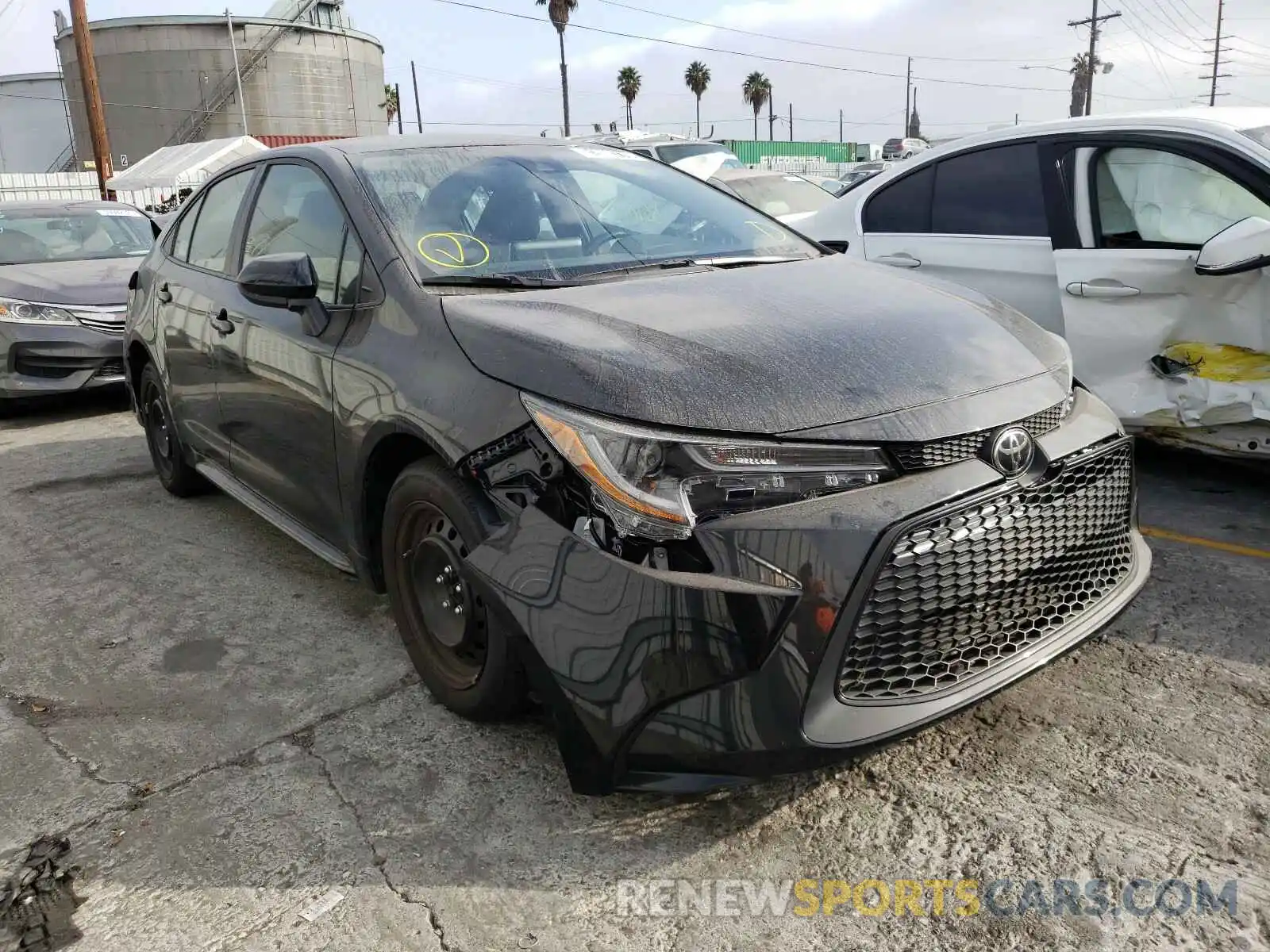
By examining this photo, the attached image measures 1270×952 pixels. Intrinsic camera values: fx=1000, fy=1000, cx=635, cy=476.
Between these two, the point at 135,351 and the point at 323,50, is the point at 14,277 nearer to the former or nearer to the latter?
the point at 135,351

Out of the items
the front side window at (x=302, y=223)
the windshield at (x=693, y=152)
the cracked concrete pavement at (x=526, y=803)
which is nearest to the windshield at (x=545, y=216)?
the front side window at (x=302, y=223)

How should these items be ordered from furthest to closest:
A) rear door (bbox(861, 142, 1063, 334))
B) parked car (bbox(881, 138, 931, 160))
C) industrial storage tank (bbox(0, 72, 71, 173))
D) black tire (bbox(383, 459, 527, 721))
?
industrial storage tank (bbox(0, 72, 71, 173)), parked car (bbox(881, 138, 931, 160)), rear door (bbox(861, 142, 1063, 334)), black tire (bbox(383, 459, 527, 721))

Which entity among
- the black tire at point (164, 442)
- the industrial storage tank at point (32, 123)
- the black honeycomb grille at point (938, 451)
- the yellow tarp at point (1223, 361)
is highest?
the industrial storage tank at point (32, 123)

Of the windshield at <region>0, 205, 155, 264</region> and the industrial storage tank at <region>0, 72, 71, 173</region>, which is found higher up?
the industrial storage tank at <region>0, 72, 71, 173</region>

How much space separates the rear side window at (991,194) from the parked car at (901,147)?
17.9 metres

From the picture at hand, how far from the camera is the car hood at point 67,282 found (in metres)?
7.44

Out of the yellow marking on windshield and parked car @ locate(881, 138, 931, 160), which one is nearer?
the yellow marking on windshield

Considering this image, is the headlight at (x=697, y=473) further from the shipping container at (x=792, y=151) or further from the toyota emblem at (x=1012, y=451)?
the shipping container at (x=792, y=151)

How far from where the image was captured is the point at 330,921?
2.14m

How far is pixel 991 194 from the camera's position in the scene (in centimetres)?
484

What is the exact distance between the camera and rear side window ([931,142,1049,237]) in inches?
183

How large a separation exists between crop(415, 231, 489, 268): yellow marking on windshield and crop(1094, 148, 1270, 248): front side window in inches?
113

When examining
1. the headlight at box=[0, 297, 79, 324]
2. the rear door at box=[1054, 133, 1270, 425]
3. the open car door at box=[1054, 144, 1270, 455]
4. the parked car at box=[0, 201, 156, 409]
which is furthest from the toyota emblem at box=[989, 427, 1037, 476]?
the headlight at box=[0, 297, 79, 324]

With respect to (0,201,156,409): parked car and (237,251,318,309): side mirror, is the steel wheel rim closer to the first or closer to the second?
(237,251,318,309): side mirror
